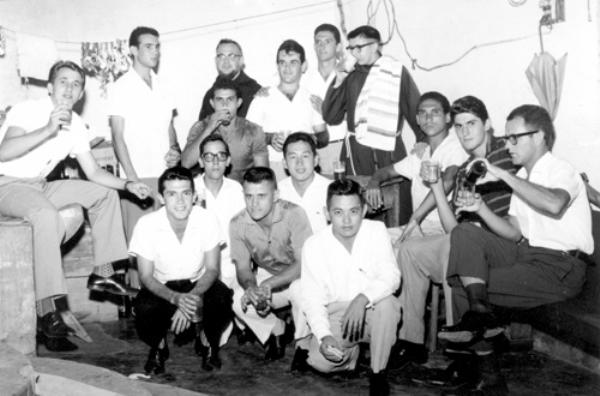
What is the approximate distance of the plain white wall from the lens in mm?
4496

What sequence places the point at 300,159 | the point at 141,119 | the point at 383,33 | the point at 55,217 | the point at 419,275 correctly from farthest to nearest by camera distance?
the point at 383,33
the point at 141,119
the point at 300,159
the point at 55,217
the point at 419,275

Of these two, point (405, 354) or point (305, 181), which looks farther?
point (305, 181)

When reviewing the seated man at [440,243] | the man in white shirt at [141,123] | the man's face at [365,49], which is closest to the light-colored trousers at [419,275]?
the seated man at [440,243]

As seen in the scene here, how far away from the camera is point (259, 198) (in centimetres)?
453

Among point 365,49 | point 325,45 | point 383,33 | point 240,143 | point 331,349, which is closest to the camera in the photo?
point 331,349

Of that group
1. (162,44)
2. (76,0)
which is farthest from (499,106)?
(76,0)

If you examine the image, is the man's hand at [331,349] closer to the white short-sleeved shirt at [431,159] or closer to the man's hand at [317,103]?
the white short-sleeved shirt at [431,159]

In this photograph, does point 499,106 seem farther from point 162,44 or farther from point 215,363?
point 162,44

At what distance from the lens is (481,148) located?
4707 mm

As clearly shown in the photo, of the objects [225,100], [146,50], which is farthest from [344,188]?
[146,50]

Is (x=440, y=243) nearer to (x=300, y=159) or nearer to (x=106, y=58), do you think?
(x=300, y=159)

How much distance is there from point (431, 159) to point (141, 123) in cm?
229

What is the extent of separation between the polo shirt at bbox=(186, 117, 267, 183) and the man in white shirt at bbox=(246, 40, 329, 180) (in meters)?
0.32

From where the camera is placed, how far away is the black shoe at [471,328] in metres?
3.82
